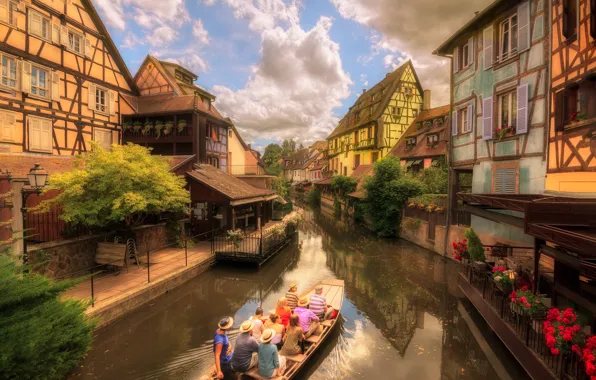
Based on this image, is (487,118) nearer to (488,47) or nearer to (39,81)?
(488,47)

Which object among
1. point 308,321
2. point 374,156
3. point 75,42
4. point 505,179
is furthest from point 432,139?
point 75,42

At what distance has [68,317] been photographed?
17.3ft

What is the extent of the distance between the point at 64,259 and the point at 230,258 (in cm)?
626

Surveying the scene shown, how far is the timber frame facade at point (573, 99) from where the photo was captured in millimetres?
→ 7762

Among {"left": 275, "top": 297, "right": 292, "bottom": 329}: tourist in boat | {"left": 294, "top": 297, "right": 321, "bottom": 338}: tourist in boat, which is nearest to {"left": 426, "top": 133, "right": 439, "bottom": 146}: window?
{"left": 294, "top": 297, "right": 321, "bottom": 338}: tourist in boat

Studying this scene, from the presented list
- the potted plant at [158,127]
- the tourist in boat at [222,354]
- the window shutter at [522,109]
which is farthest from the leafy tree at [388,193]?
the tourist in boat at [222,354]

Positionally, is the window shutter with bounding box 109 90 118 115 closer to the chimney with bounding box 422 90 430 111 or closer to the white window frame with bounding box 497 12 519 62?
the white window frame with bounding box 497 12 519 62

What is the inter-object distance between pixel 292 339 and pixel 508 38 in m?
14.4

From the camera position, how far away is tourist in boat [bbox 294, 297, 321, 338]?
7.17 m

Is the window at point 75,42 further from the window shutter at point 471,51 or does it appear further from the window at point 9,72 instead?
the window shutter at point 471,51

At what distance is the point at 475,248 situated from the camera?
10.2 meters

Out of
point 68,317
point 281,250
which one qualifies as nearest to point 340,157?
point 281,250

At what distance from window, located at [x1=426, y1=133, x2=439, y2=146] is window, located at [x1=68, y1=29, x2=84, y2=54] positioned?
24.9 metres

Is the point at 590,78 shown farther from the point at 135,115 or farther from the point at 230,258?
the point at 135,115
